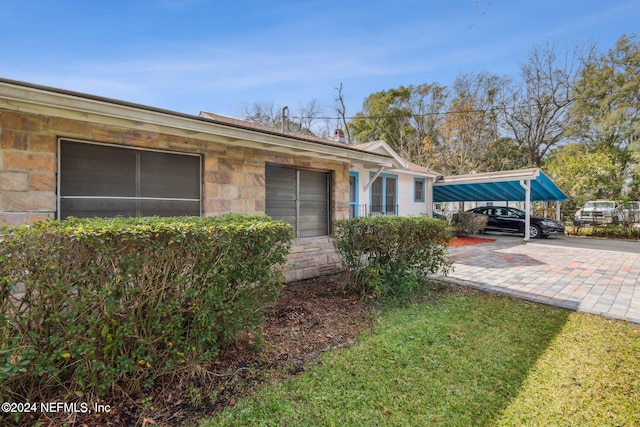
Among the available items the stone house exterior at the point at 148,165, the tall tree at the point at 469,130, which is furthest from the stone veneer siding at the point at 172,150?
the tall tree at the point at 469,130

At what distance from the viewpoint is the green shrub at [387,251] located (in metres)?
4.70

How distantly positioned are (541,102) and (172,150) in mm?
29683

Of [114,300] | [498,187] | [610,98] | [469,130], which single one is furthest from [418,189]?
[610,98]

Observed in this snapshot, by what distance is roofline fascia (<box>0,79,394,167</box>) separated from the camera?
9.39 feet

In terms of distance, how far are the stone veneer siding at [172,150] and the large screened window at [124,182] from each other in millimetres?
117

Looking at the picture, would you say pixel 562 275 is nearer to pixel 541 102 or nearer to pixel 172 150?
pixel 172 150

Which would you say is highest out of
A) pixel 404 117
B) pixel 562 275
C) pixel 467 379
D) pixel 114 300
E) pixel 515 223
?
pixel 404 117

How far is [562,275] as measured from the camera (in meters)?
6.50

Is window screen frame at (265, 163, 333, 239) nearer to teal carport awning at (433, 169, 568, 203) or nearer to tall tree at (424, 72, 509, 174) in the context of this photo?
teal carport awning at (433, 169, 568, 203)

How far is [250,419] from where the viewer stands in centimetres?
211

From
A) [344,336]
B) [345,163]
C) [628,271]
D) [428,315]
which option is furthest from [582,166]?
[344,336]

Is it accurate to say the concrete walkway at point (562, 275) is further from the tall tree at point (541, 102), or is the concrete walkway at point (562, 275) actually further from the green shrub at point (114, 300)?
the tall tree at point (541, 102)

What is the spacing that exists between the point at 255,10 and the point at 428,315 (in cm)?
822

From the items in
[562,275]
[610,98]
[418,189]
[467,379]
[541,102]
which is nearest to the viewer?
[467,379]
